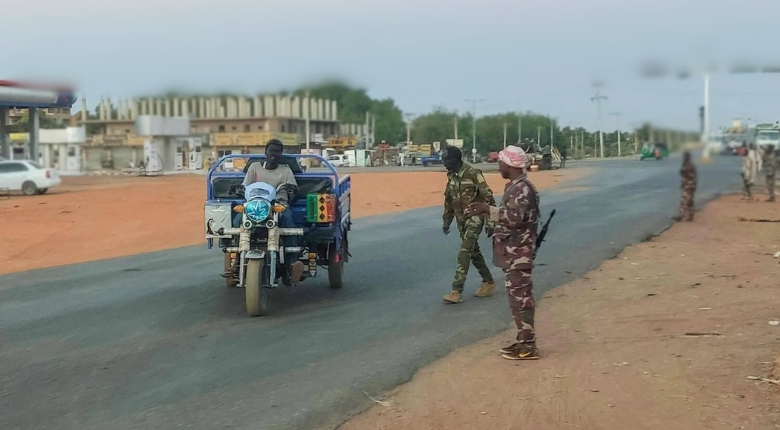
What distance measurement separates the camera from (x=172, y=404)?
5902 mm

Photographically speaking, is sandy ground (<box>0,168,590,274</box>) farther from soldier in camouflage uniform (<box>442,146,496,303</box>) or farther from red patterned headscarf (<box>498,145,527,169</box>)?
red patterned headscarf (<box>498,145,527,169</box>)

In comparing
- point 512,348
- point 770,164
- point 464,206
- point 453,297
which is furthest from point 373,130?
point 770,164

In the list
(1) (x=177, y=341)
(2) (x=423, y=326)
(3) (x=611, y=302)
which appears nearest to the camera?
(1) (x=177, y=341)

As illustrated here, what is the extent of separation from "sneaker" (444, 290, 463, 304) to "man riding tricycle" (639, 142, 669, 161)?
4983 mm

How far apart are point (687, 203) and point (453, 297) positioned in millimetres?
4518

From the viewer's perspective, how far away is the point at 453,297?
31.0 ft

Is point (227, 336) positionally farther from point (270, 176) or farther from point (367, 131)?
point (367, 131)

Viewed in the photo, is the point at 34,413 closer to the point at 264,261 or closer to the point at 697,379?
the point at 264,261

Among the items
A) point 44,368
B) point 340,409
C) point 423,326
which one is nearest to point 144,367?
point 44,368

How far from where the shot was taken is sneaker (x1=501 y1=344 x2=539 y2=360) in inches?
272

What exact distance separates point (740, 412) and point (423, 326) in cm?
330

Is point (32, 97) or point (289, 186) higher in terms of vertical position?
point (32, 97)

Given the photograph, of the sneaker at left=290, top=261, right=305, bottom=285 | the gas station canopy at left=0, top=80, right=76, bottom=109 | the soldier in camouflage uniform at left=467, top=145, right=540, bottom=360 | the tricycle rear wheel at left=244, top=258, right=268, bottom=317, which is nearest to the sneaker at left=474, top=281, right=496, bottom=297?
the sneaker at left=290, top=261, right=305, bottom=285

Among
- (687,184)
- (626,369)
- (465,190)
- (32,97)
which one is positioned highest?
(32,97)
